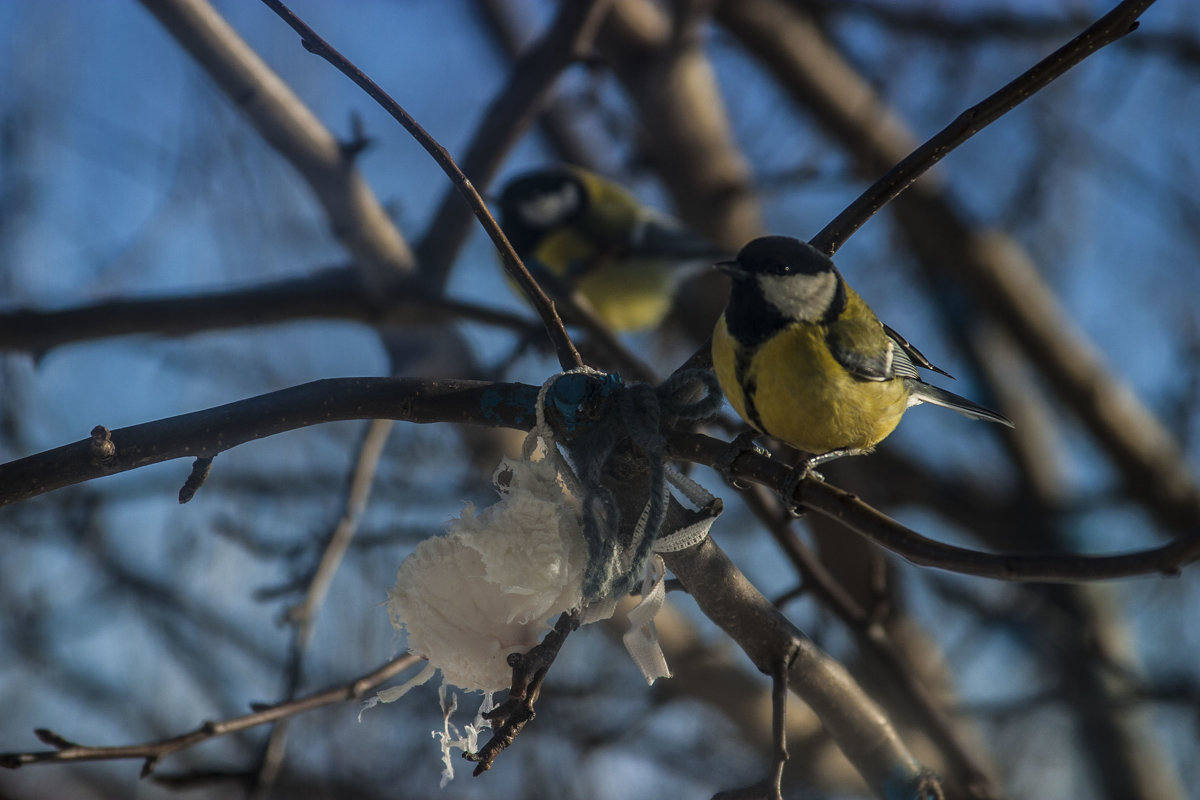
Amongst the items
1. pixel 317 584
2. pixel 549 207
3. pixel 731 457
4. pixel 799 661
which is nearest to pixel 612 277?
pixel 549 207

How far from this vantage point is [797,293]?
5.40 feet

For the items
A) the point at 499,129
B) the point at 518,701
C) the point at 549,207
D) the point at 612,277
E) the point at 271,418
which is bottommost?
the point at 518,701

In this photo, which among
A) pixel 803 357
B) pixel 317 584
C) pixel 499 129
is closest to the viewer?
pixel 803 357

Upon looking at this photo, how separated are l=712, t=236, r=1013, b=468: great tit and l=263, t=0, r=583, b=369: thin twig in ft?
1.12

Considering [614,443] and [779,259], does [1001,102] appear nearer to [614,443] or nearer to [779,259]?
[779,259]

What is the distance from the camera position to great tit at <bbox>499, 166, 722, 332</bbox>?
13.1 feet

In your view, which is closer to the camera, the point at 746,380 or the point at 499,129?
the point at 746,380

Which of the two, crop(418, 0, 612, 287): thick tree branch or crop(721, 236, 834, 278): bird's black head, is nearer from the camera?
crop(721, 236, 834, 278): bird's black head

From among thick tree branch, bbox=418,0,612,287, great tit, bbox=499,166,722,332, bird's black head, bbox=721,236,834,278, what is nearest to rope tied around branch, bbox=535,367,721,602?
bird's black head, bbox=721,236,834,278

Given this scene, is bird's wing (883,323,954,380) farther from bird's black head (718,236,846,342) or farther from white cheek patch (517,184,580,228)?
white cheek patch (517,184,580,228)

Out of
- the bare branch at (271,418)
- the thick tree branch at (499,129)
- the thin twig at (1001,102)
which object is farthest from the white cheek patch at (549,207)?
the bare branch at (271,418)

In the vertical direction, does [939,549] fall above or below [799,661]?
below

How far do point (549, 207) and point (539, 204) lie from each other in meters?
0.05

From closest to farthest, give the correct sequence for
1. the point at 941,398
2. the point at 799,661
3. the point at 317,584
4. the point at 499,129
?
1. the point at 799,661
2. the point at 941,398
3. the point at 317,584
4. the point at 499,129
